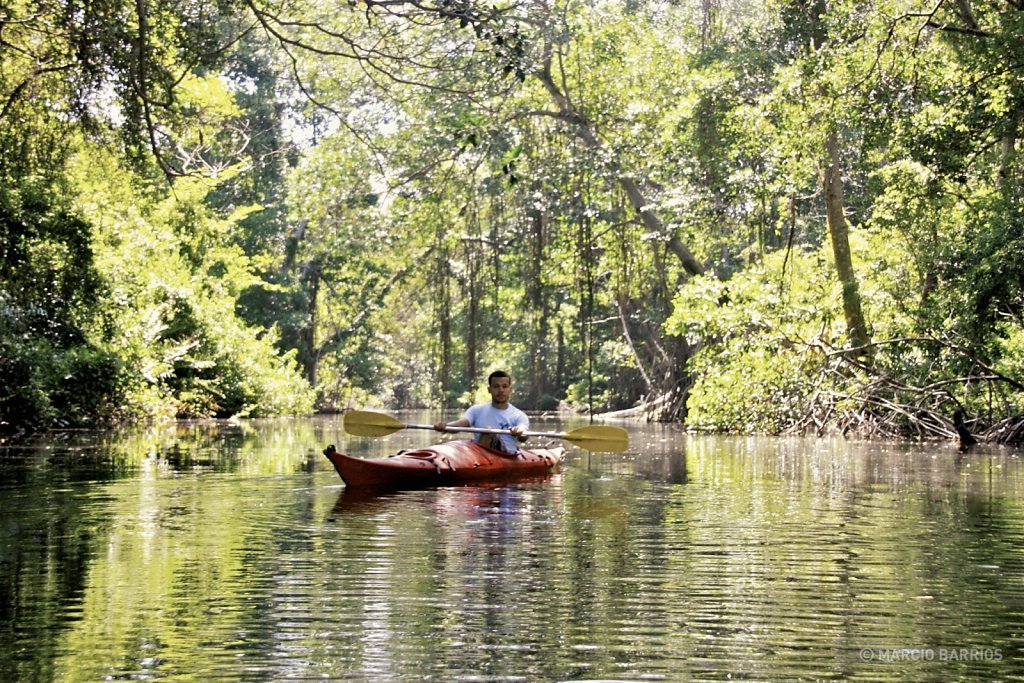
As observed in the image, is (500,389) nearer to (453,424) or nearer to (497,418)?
(497,418)

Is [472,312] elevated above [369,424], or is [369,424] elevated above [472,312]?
[472,312]

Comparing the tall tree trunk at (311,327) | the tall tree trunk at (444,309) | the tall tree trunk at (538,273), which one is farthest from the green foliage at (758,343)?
the tall tree trunk at (311,327)

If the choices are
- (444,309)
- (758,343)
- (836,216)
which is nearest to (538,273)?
(444,309)

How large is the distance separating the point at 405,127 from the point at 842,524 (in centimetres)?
2073

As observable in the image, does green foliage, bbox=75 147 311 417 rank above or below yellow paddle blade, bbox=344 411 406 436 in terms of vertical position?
above

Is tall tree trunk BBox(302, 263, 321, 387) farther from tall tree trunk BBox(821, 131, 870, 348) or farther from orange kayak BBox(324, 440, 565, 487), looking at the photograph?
orange kayak BBox(324, 440, 565, 487)

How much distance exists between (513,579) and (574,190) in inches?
757

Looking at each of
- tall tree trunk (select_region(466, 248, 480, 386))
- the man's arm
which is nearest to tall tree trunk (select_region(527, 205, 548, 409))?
tall tree trunk (select_region(466, 248, 480, 386))

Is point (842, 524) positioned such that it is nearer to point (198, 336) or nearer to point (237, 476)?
point (237, 476)

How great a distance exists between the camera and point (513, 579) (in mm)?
6426

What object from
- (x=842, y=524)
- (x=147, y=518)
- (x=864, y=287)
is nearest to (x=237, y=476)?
(x=147, y=518)

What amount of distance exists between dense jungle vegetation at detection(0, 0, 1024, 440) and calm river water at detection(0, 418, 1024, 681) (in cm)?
275

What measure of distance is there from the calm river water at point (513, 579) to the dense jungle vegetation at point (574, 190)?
275 centimetres

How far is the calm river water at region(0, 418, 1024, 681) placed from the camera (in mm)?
4695
